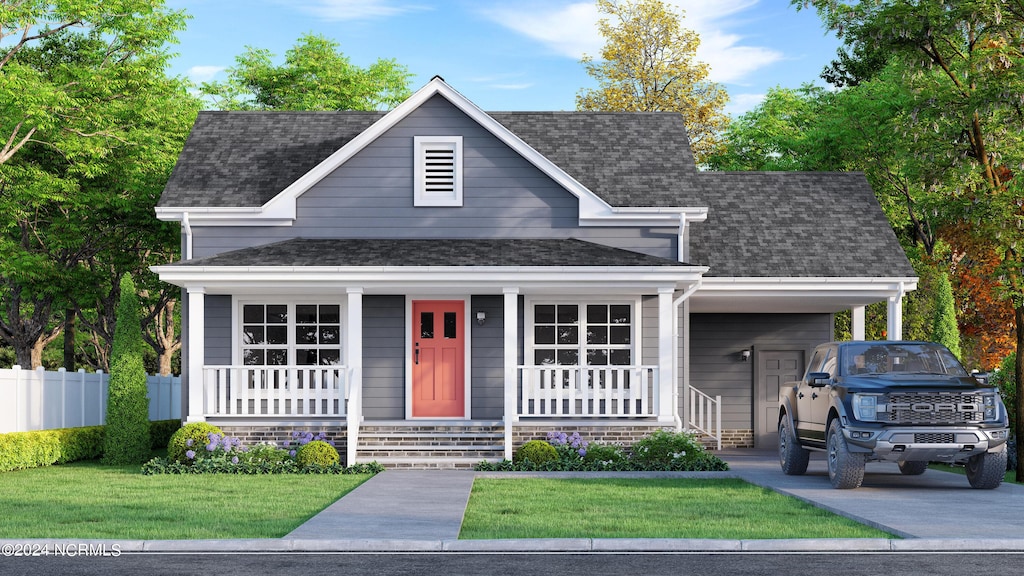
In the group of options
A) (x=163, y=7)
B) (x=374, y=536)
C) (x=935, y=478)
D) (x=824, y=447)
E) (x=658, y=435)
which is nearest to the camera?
(x=374, y=536)

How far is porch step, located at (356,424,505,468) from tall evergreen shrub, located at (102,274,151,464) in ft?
15.2

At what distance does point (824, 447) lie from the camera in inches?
620

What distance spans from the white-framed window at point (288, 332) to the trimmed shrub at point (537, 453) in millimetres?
4386

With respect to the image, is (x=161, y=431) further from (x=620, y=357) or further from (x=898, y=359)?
(x=898, y=359)

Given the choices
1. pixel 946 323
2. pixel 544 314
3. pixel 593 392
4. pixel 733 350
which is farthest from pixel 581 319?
pixel 946 323

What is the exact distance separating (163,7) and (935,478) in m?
23.2

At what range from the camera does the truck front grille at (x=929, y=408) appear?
14.3 meters

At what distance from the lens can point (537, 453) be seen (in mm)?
18688

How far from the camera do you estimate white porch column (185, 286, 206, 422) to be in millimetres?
19141

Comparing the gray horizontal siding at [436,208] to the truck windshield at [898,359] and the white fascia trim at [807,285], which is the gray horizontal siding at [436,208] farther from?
the truck windshield at [898,359]

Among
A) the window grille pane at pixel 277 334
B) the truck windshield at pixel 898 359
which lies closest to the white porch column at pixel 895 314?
the truck windshield at pixel 898 359

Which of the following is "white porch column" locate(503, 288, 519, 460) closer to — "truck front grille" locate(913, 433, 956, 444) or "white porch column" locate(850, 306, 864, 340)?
"truck front grille" locate(913, 433, 956, 444)

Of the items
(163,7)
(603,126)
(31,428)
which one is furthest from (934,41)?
(163,7)

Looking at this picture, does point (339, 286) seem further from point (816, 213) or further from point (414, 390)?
point (816, 213)
